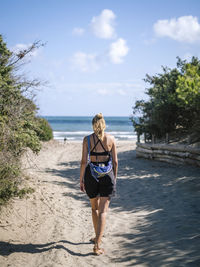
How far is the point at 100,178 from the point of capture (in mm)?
3998

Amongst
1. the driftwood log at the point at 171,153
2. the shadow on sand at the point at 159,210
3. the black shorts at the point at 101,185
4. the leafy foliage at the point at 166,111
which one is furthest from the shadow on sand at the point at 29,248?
the leafy foliage at the point at 166,111

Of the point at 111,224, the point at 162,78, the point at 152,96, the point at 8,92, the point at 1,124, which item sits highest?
the point at 162,78

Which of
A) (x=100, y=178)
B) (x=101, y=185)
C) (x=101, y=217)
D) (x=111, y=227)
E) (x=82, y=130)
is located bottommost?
(x=111, y=227)

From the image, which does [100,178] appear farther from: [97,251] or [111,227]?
[111,227]

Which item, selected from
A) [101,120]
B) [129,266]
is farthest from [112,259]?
[101,120]

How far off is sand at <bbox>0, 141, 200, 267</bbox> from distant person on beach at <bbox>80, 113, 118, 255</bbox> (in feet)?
1.88

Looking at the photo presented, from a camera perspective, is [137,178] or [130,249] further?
[137,178]

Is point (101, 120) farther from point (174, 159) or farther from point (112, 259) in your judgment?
point (174, 159)

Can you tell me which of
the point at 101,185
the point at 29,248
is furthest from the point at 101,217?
the point at 29,248

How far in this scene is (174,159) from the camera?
11.8 m

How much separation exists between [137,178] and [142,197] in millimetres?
2430

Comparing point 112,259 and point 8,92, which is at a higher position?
point 8,92

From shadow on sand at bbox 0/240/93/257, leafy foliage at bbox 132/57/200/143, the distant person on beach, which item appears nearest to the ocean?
leafy foliage at bbox 132/57/200/143

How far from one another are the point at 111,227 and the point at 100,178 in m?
1.80
